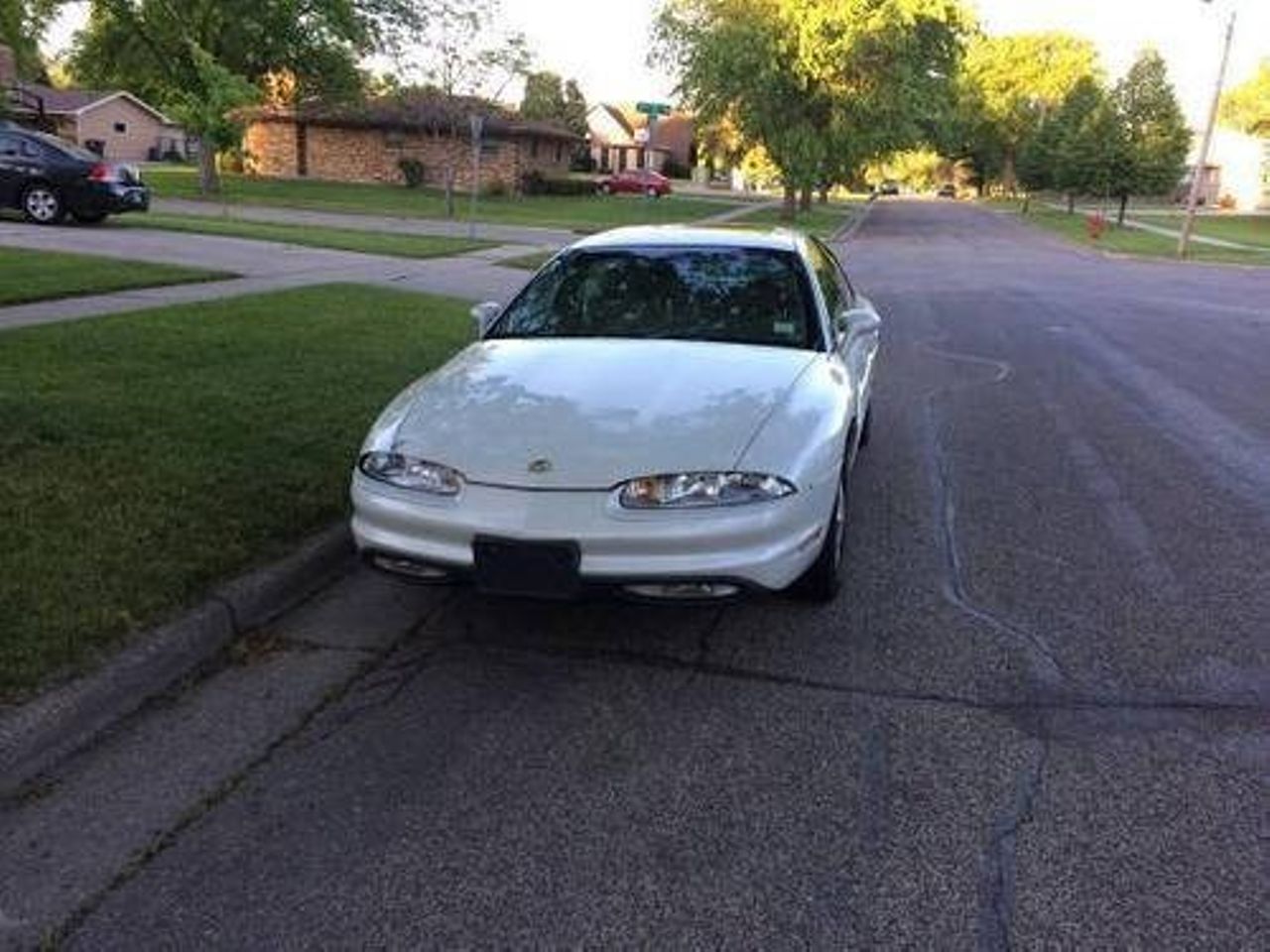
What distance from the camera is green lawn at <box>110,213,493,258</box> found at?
2067 centimetres

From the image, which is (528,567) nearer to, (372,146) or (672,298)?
(672,298)

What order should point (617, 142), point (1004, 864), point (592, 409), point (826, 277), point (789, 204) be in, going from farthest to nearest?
point (617, 142) < point (789, 204) < point (826, 277) < point (592, 409) < point (1004, 864)

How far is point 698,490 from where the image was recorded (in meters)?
4.13

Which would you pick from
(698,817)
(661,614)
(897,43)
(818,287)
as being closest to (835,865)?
(698,817)

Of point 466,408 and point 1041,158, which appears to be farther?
point 1041,158

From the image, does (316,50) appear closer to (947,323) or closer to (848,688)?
(947,323)

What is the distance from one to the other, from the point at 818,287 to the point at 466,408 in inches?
82.4

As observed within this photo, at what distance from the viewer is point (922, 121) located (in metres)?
45.1

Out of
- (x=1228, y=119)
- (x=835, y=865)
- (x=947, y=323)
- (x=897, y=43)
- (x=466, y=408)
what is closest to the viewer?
(x=835, y=865)

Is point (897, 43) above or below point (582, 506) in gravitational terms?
above

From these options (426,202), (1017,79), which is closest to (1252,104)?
(1017,79)

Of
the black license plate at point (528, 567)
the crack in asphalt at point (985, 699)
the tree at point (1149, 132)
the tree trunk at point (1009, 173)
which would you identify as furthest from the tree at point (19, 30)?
the tree trunk at point (1009, 173)

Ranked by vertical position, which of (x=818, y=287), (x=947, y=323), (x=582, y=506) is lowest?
(x=947, y=323)

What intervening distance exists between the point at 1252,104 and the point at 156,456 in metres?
87.0
